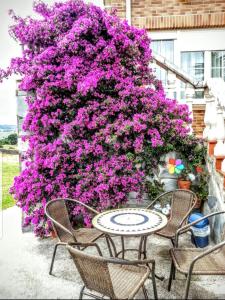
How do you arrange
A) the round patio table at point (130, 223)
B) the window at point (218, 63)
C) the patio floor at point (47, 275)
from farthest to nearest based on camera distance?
the window at point (218, 63)
the patio floor at point (47, 275)
the round patio table at point (130, 223)

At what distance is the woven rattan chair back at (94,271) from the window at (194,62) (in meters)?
6.66

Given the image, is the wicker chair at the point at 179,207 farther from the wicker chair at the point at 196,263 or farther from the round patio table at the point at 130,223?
the wicker chair at the point at 196,263

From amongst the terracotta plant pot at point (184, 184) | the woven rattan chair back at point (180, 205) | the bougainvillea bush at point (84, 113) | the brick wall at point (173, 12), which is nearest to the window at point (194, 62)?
the brick wall at point (173, 12)

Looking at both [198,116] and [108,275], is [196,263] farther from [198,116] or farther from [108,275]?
[198,116]

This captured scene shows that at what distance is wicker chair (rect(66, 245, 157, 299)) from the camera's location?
7.22 ft

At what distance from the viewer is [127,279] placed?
260 centimetres

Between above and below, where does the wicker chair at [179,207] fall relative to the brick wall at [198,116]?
below

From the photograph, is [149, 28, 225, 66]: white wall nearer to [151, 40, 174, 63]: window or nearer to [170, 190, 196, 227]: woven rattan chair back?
[151, 40, 174, 63]: window

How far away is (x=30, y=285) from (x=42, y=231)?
1.30m

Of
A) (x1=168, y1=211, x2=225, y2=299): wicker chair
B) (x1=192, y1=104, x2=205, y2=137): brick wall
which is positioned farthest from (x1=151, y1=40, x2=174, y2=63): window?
(x1=168, y1=211, x2=225, y2=299): wicker chair

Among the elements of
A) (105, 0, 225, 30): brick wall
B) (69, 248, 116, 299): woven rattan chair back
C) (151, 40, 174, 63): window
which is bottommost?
(69, 248, 116, 299): woven rattan chair back

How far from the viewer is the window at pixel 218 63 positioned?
7.96 meters

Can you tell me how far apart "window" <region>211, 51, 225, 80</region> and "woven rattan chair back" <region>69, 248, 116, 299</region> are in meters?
6.85

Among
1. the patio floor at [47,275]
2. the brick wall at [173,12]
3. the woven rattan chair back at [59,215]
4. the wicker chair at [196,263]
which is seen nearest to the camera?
the wicker chair at [196,263]
